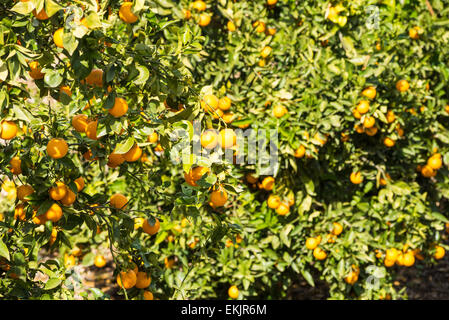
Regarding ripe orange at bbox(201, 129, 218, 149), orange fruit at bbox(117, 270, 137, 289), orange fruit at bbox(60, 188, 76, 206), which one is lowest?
orange fruit at bbox(117, 270, 137, 289)

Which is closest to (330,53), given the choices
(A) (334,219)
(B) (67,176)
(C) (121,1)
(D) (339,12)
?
(D) (339,12)

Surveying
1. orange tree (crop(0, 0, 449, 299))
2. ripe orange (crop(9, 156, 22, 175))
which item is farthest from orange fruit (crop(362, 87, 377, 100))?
ripe orange (crop(9, 156, 22, 175))

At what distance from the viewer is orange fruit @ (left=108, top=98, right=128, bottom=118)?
1175mm

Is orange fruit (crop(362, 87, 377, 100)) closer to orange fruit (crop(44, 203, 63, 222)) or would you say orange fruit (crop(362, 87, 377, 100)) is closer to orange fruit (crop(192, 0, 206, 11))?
orange fruit (crop(192, 0, 206, 11))

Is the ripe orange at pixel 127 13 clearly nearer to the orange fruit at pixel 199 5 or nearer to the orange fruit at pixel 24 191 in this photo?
the orange fruit at pixel 24 191

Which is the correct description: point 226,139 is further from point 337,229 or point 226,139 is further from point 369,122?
point 337,229

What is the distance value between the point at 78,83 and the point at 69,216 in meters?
0.41

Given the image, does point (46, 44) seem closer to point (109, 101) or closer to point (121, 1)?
point (121, 1)

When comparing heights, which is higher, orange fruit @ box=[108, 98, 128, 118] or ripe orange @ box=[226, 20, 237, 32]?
ripe orange @ box=[226, 20, 237, 32]

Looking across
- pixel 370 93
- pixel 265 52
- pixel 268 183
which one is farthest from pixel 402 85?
pixel 268 183

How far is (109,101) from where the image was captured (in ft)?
3.80

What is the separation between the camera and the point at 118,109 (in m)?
1.18

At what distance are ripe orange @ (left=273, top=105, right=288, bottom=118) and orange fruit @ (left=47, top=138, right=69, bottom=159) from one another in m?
1.34

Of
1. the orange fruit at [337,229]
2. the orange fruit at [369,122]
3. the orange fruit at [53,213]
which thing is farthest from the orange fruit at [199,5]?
the orange fruit at [53,213]
